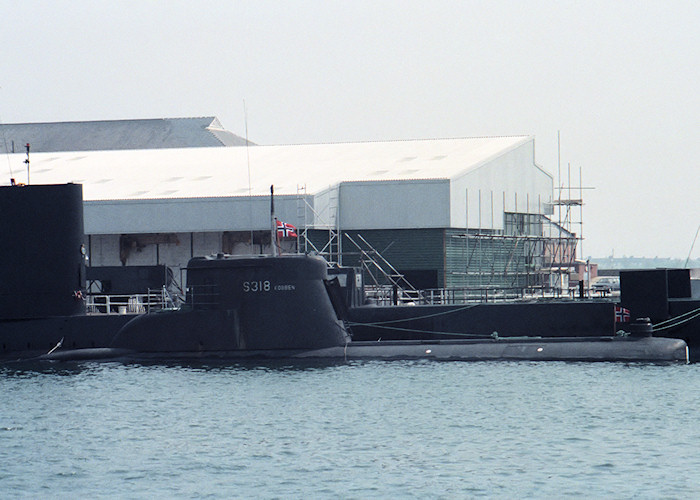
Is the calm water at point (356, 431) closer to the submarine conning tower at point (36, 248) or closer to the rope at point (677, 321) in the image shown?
the submarine conning tower at point (36, 248)

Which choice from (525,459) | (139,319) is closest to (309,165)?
(139,319)

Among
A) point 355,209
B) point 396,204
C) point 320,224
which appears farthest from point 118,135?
point 396,204

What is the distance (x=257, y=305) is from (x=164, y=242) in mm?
24316

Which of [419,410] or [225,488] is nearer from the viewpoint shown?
[225,488]

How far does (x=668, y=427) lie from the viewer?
24766 millimetres

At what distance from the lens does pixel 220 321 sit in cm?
3481

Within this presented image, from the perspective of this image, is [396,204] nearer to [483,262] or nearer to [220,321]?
[483,262]

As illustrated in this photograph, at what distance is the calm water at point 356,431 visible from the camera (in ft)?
66.5

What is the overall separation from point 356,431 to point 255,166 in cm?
4048

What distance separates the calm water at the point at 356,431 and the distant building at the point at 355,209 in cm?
1814

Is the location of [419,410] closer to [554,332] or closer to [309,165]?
[554,332]

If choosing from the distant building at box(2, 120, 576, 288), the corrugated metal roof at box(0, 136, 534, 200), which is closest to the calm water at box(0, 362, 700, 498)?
the distant building at box(2, 120, 576, 288)

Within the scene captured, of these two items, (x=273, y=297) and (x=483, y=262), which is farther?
(x=483, y=262)

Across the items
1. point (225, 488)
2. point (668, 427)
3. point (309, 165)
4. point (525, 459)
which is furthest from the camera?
point (309, 165)
